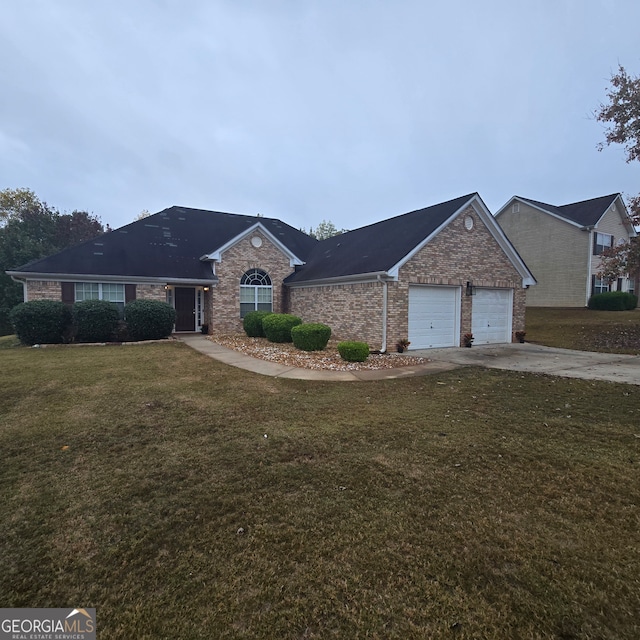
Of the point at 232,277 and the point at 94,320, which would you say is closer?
the point at 94,320

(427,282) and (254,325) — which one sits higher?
(427,282)

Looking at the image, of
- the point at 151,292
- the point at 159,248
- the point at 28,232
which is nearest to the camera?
the point at 151,292

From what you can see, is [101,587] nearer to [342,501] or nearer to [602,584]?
[342,501]

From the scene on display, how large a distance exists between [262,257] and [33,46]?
11750mm

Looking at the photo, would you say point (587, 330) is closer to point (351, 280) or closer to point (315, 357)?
point (351, 280)

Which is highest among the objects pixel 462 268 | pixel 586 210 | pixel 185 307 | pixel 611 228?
pixel 586 210

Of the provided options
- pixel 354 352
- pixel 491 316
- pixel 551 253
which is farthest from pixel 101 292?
pixel 551 253

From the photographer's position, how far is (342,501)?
10.4 ft

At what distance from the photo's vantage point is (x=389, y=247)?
13.7 m

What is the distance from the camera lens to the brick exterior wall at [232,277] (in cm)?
1645

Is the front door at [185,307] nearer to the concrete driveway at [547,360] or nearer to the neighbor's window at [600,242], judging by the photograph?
the concrete driveway at [547,360]

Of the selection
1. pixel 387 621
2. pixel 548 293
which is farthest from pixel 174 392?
pixel 548 293

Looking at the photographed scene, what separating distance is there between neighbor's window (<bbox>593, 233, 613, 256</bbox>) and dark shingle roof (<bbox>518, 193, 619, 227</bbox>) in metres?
1.16

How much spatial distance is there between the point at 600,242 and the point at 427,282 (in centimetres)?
1942
